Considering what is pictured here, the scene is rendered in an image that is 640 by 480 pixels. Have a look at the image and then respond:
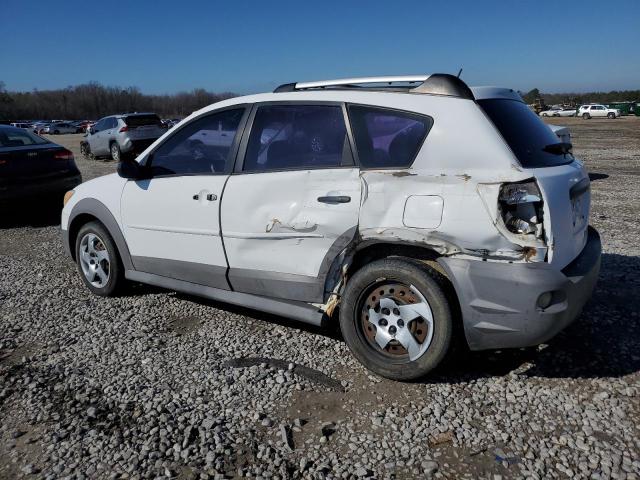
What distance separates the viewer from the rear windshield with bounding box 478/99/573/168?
3021 mm

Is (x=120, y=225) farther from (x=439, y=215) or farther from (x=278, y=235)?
(x=439, y=215)

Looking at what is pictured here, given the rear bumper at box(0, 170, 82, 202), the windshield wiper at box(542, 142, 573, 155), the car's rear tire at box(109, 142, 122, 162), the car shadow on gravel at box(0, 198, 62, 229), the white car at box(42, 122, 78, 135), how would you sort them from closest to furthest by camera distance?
1. the windshield wiper at box(542, 142, 573, 155)
2. the rear bumper at box(0, 170, 82, 202)
3. the car shadow on gravel at box(0, 198, 62, 229)
4. the car's rear tire at box(109, 142, 122, 162)
5. the white car at box(42, 122, 78, 135)

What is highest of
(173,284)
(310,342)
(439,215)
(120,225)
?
(439,215)

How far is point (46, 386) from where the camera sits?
129 inches

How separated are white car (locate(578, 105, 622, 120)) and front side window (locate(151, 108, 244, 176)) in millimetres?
58741

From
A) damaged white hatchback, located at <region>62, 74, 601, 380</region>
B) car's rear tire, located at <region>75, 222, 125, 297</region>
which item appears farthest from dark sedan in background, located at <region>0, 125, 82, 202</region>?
damaged white hatchback, located at <region>62, 74, 601, 380</region>

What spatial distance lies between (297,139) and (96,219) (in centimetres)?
233

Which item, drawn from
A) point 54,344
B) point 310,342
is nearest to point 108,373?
point 54,344

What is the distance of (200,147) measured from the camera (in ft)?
13.5

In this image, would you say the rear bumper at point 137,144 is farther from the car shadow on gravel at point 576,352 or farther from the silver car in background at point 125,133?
the car shadow on gravel at point 576,352

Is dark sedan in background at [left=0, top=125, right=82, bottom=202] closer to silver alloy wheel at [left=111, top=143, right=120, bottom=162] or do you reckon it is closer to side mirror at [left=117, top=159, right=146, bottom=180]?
side mirror at [left=117, top=159, right=146, bottom=180]

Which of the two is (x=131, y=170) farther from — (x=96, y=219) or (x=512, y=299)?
(x=512, y=299)

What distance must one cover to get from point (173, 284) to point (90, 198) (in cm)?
126

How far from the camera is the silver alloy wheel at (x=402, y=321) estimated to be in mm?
3107
